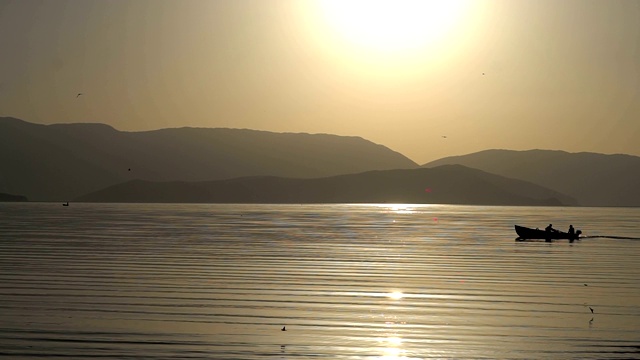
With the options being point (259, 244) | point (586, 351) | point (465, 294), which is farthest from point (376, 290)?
point (259, 244)

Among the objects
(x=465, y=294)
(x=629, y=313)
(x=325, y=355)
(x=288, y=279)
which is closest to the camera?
(x=325, y=355)

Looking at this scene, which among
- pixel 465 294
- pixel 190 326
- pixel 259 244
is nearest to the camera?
pixel 190 326

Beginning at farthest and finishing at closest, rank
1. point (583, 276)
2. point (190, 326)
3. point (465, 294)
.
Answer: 1. point (583, 276)
2. point (465, 294)
3. point (190, 326)

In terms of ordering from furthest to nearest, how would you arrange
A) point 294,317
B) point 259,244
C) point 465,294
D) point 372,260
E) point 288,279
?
point 259,244, point 372,260, point 288,279, point 465,294, point 294,317

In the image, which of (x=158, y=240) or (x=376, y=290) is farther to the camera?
(x=158, y=240)

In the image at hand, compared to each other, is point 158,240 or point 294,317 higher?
point 158,240

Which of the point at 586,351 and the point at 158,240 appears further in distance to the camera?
the point at 158,240

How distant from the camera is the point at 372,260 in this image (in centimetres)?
6462

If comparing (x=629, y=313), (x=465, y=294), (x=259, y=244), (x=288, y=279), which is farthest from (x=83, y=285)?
(x=259, y=244)

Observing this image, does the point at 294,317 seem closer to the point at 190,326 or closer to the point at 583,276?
the point at 190,326

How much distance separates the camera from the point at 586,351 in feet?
94.5

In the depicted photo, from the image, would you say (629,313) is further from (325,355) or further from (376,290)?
(325,355)

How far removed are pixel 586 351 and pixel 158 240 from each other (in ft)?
211

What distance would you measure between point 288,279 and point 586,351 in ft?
74.1
